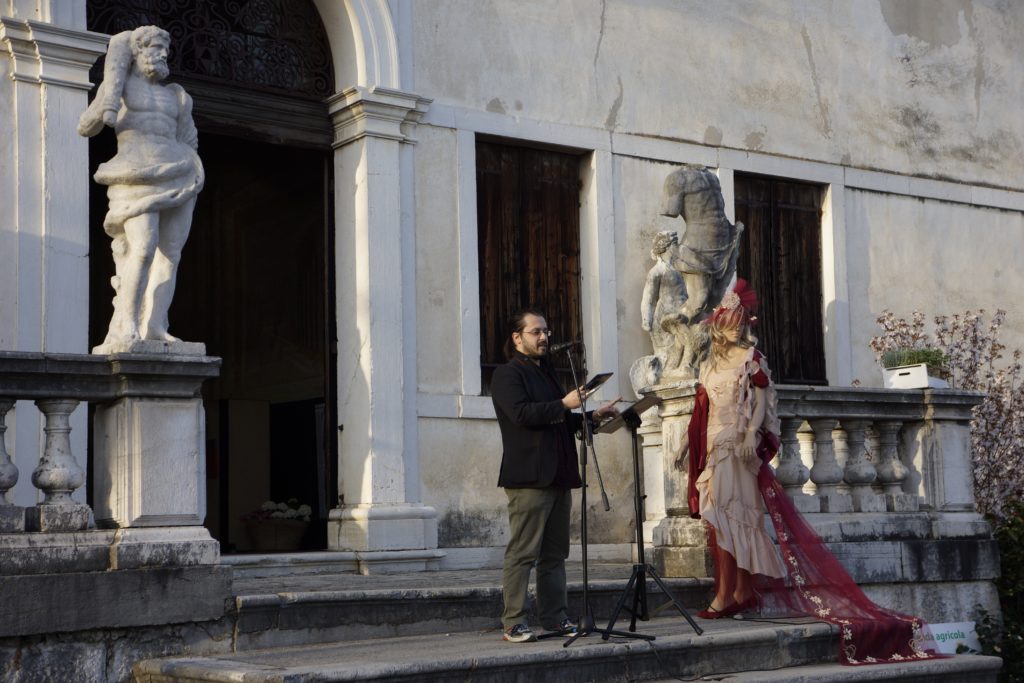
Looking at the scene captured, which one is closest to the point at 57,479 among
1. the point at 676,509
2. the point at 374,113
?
the point at 676,509

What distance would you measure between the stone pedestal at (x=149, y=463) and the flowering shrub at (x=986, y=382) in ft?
23.5

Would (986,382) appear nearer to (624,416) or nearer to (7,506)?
(624,416)

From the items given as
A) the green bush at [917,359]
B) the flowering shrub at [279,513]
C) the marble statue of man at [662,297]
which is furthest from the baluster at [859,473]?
the flowering shrub at [279,513]

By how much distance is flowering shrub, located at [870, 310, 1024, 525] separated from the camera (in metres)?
12.8

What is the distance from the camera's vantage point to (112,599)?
707cm

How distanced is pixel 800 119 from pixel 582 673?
758cm

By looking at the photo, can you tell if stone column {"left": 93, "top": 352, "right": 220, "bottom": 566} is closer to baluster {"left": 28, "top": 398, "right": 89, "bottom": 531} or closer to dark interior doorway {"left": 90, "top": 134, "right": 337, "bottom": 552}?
baluster {"left": 28, "top": 398, "right": 89, "bottom": 531}

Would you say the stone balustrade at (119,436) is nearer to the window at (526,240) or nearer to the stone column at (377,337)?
the stone column at (377,337)

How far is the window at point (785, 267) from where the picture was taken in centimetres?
1313

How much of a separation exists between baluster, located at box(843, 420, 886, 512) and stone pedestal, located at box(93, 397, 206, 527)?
489 cm

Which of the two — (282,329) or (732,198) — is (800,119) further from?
(282,329)

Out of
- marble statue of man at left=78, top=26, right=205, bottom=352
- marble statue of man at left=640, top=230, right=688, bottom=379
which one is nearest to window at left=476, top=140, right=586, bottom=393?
marble statue of man at left=640, top=230, right=688, bottom=379

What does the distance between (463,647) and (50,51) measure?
4869 mm

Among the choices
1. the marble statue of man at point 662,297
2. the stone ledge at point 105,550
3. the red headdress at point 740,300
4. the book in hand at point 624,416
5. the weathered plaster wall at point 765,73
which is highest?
the weathered plaster wall at point 765,73
